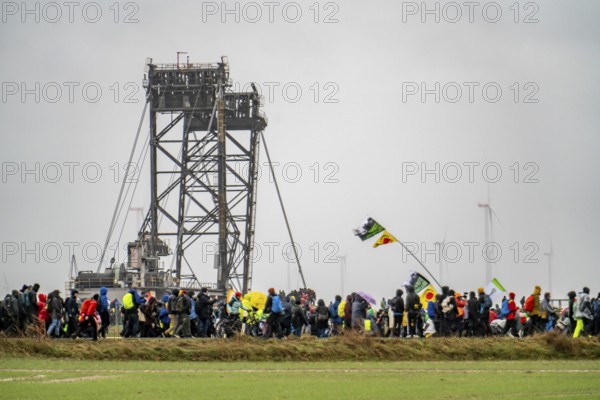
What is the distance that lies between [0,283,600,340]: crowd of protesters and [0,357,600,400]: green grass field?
7147mm

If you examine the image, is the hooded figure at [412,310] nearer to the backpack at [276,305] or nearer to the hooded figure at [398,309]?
the hooded figure at [398,309]

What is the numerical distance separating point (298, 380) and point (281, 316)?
51.8 ft

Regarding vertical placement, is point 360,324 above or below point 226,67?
below

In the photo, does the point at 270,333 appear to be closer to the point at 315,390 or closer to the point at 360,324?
the point at 360,324

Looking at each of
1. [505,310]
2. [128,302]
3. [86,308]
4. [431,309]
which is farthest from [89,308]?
[505,310]

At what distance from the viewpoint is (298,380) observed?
29797 millimetres

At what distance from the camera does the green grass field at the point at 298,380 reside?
26234 millimetres

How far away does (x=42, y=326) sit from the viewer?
4416 cm

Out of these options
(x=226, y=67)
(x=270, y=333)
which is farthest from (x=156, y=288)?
(x=270, y=333)

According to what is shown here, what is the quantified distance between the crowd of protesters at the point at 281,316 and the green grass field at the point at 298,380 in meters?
7.15

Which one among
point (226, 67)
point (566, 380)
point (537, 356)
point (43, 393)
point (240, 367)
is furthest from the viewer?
point (226, 67)

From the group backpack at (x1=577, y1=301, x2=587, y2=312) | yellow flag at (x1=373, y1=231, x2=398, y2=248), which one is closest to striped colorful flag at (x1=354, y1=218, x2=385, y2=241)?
yellow flag at (x1=373, y1=231, x2=398, y2=248)

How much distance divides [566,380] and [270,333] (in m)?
17.3

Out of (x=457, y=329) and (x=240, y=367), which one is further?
(x=457, y=329)
